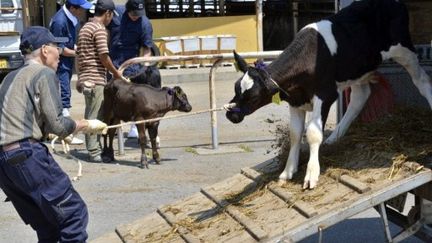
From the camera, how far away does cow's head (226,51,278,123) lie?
16.4ft

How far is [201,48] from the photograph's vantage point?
18.3m

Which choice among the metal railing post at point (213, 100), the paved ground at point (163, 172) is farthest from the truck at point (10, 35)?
the metal railing post at point (213, 100)

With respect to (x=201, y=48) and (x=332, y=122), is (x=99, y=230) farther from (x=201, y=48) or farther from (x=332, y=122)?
(x=201, y=48)

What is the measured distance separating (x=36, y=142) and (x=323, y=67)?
6.21 feet

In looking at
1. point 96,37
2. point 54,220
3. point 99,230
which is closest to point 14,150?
point 54,220

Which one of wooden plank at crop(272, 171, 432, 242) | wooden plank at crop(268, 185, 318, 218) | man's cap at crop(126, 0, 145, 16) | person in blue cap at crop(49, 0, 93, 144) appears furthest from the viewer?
person in blue cap at crop(49, 0, 93, 144)

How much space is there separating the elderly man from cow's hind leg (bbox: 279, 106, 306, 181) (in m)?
1.39

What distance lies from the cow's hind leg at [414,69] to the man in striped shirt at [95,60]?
4370 millimetres

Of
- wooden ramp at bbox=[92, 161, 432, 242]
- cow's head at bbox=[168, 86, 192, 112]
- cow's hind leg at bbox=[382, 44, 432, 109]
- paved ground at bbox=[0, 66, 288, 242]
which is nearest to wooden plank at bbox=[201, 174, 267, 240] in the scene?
wooden ramp at bbox=[92, 161, 432, 242]

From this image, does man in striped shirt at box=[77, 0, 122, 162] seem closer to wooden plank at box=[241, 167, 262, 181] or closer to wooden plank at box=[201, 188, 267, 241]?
wooden plank at box=[241, 167, 262, 181]

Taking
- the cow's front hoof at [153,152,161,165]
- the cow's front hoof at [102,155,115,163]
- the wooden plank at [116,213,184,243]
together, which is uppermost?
the wooden plank at [116,213,184,243]

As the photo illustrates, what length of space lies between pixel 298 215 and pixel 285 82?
2.97ft

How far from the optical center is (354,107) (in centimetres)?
577

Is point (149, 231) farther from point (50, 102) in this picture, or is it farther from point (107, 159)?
point (107, 159)
